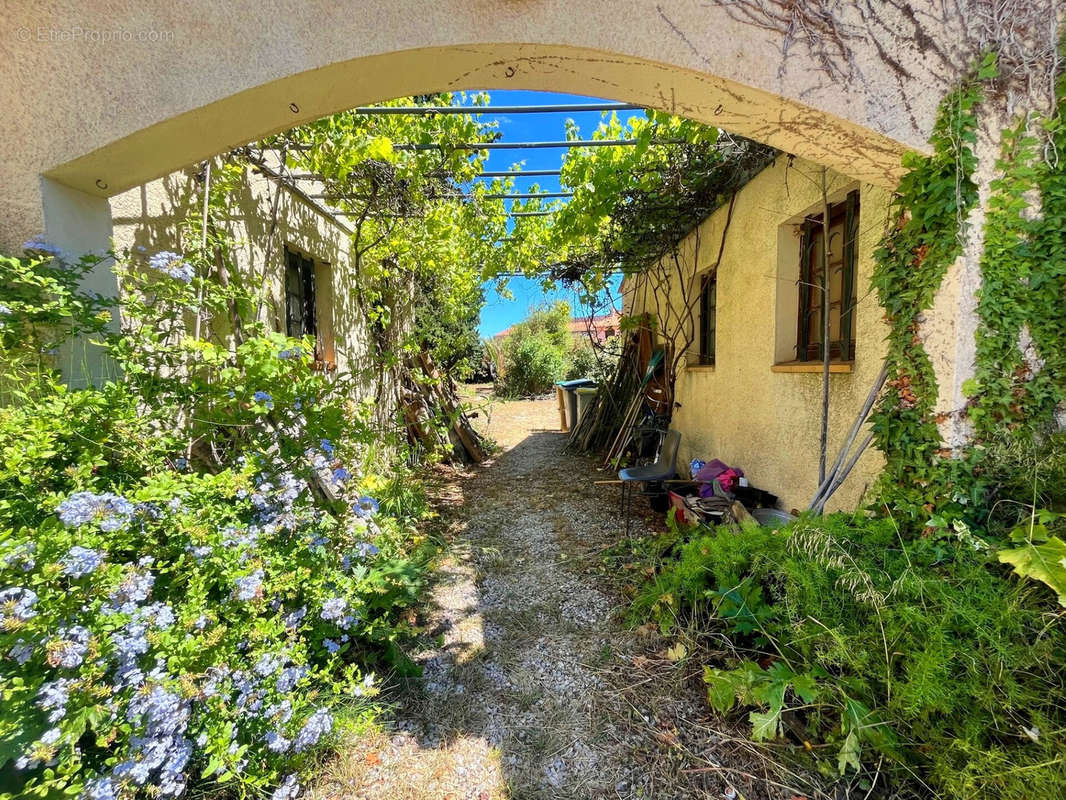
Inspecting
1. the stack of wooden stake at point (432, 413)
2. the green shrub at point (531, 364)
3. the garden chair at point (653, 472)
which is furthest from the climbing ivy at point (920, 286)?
the green shrub at point (531, 364)

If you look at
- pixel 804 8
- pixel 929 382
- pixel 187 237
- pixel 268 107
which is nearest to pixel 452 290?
pixel 187 237

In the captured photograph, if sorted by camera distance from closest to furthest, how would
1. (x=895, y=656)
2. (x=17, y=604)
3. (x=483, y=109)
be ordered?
(x=17, y=604) < (x=895, y=656) < (x=483, y=109)

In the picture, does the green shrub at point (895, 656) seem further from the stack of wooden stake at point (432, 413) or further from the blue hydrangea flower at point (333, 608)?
the stack of wooden stake at point (432, 413)

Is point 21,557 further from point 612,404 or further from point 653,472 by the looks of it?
point 612,404

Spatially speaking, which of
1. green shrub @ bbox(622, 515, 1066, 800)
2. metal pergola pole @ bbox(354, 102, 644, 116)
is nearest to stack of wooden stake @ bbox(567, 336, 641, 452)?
metal pergola pole @ bbox(354, 102, 644, 116)

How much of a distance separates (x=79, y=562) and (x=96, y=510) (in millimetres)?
158

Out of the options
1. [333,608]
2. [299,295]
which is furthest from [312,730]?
[299,295]

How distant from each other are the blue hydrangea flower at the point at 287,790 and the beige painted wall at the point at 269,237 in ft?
6.23

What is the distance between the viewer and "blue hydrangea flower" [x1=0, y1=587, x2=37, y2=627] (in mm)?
1037

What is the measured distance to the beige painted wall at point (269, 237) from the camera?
2420 mm

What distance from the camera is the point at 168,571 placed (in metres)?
1.39

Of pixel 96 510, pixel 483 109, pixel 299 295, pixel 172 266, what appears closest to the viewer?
pixel 96 510

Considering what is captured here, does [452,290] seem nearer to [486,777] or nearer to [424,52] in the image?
[424,52]

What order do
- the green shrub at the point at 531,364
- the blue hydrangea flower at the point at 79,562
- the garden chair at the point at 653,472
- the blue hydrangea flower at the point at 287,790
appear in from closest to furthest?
the blue hydrangea flower at the point at 79,562
the blue hydrangea flower at the point at 287,790
the garden chair at the point at 653,472
the green shrub at the point at 531,364
